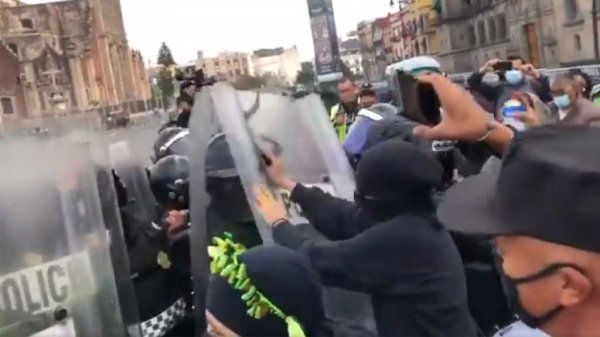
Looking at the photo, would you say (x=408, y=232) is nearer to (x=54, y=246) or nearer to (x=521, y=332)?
(x=521, y=332)

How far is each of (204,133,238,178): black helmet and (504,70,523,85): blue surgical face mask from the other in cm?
256

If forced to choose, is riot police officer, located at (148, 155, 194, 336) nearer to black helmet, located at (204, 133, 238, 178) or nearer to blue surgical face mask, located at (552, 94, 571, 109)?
black helmet, located at (204, 133, 238, 178)

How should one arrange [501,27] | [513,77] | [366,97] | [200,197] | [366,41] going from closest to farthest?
[200,197] → [513,77] → [366,97] → [501,27] → [366,41]

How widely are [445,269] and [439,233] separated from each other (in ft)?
0.40

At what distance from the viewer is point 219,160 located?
3857mm

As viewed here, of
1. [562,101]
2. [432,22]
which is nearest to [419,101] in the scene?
[562,101]

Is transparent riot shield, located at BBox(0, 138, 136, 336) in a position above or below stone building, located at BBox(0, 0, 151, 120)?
below

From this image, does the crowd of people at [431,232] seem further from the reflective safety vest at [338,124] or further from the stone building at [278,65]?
the reflective safety vest at [338,124]

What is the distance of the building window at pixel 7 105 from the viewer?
7081cm

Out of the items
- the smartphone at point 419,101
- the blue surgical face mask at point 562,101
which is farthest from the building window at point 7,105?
the smartphone at point 419,101

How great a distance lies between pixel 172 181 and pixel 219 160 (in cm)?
124

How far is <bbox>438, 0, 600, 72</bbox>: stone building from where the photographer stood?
41.9 metres

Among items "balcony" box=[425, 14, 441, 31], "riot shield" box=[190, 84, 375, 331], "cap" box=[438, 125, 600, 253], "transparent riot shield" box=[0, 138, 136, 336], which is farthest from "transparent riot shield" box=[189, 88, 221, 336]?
"balcony" box=[425, 14, 441, 31]

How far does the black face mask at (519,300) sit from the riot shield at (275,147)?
1627 mm
